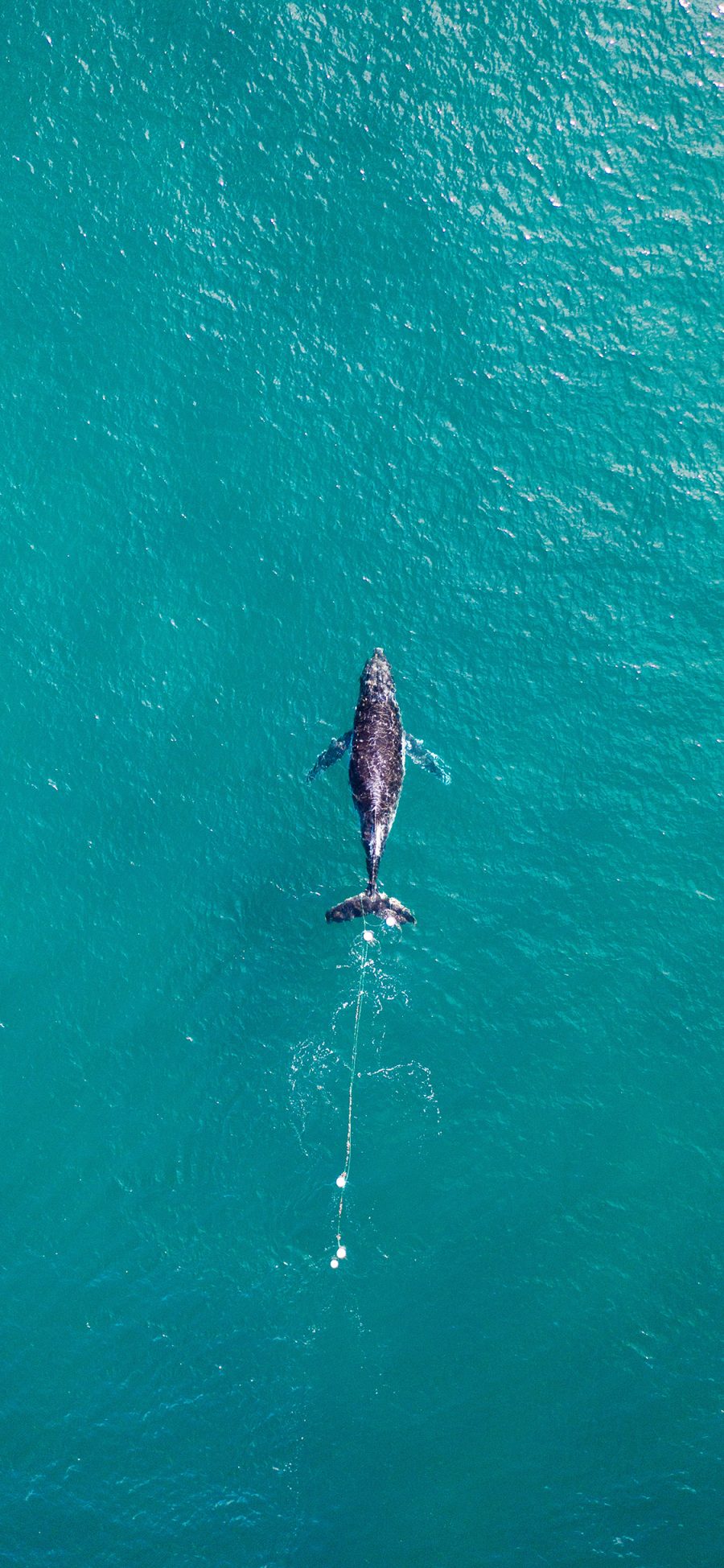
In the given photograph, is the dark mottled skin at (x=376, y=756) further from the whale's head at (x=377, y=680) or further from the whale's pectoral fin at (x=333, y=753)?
the whale's pectoral fin at (x=333, y=753)

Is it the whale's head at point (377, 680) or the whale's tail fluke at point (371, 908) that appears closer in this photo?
the whale's tail fluke at point (371, 908)

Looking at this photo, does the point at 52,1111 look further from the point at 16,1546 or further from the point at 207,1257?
the point at 16,1546

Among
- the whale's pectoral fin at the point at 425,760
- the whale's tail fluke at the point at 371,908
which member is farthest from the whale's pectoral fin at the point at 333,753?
the whale's tail fluke at the point at 371,908

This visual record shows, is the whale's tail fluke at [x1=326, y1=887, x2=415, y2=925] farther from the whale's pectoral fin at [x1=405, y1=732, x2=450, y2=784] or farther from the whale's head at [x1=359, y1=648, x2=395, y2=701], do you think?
the whale's head at [x1=359, y1=648, x2=395, y2=701]

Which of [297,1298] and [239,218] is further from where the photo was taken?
[239,218]

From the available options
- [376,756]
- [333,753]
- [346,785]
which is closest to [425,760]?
[376,756]

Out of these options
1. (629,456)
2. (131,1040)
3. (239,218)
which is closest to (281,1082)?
(131,1040)

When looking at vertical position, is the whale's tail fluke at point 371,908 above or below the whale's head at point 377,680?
below
